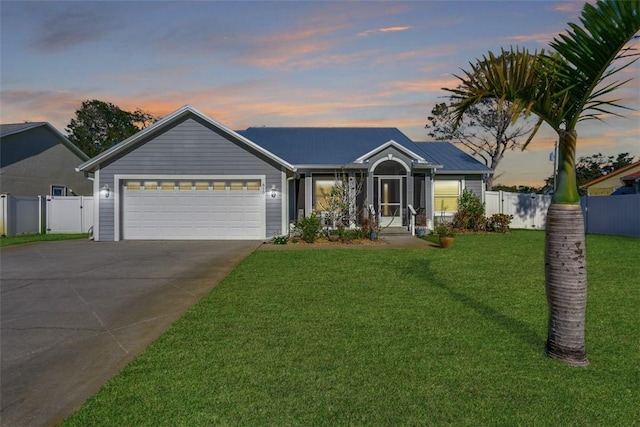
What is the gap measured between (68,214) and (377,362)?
73.4ft

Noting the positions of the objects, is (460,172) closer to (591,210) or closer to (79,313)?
(591,210)

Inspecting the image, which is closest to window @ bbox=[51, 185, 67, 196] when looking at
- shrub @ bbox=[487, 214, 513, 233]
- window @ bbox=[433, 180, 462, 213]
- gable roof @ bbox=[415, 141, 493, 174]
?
gable roof @ bbox=[415, 141, 493, 174]

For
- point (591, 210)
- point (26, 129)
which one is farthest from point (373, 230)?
point (26, 129)

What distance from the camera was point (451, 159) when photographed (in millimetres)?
22609

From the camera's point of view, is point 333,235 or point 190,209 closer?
point 333,235

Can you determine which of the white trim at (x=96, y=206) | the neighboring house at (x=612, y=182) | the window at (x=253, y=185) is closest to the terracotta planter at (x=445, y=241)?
the window at (x=253, y=185)

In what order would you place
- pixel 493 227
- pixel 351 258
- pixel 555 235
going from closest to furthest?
pixel 555 235 < pixel 351 258 < pixel 493 227

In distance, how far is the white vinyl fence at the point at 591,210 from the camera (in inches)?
789

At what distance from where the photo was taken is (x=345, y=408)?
3.39 meters

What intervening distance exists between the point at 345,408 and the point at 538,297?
17.0 ft

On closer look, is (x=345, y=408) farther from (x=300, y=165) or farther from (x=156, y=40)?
(x=300, y=165)

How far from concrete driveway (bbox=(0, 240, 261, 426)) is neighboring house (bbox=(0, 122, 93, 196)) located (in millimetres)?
11628

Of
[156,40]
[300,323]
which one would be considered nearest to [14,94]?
[156,40]

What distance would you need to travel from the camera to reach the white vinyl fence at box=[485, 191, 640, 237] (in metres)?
20.0
